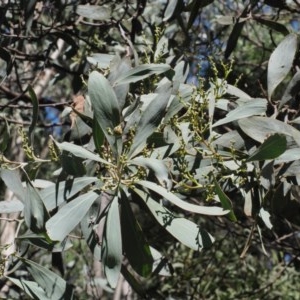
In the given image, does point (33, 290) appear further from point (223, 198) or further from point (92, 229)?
point (223, 198)

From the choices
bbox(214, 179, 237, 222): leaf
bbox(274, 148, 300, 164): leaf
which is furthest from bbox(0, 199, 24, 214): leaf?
bbox(274, 148, 300, 164): leaf

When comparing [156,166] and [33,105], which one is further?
[33,105]

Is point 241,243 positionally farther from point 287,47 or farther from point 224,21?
point 287,47

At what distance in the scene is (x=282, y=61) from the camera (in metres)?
1.43

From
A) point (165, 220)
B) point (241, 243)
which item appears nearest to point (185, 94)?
point (165, 220)

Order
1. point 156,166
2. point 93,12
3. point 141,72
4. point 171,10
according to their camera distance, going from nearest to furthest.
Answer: point 156,166 → point 141,72 → point 171,10 → point 93,12

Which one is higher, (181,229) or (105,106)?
(105,106)

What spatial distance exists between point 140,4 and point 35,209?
1252 millimetres

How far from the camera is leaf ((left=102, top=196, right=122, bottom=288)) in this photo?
114cm

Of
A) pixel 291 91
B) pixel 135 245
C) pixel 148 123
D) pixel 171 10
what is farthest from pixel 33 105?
pixel 171 10

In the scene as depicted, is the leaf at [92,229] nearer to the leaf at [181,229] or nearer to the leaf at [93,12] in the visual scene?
the leaf at [181,229]

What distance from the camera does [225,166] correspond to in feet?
4.07

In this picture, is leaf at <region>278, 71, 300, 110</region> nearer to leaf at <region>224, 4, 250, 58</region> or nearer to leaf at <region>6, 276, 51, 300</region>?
leaf at <region>224, 4, 250, 58</region>

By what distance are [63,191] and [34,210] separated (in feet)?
0.36
